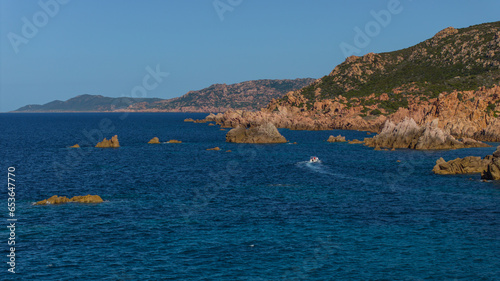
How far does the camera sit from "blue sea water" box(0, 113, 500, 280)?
4388cm

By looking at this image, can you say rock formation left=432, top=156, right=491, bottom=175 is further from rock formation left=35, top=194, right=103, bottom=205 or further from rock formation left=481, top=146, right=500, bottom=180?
rock formation left=35, top=194, right=103, bottom=205

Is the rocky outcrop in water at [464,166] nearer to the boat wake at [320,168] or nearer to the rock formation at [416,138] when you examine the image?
the boat wake at [320,168]

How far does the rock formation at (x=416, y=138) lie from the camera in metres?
137

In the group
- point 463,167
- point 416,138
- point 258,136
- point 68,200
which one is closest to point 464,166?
point 463,167

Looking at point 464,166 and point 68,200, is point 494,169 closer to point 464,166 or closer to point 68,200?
point 464,166

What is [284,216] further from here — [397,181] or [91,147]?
[91,147]

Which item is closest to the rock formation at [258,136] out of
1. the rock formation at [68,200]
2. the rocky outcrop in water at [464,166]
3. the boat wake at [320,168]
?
the boat wake at [320,168]

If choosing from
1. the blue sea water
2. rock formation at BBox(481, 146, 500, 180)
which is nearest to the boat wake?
the blue sea water

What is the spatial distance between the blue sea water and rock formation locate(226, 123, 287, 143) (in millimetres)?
58858

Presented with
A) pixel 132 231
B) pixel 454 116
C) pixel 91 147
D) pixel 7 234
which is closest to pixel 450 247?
pixel 132 231

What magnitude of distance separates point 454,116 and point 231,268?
148m

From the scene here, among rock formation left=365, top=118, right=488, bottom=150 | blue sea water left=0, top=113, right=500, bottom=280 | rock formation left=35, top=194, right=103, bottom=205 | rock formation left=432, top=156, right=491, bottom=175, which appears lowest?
blue sea water left=0, top=113, right=500, bottom=280

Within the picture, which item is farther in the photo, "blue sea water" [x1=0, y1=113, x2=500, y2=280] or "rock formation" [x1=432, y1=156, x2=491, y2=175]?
"rock formation" [x1=432, y1=156, x2=491, y2=175]

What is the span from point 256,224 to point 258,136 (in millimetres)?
108494
